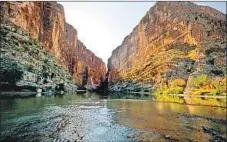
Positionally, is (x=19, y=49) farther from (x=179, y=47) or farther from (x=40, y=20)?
(x=179, y=47)

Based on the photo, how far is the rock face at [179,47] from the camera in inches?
4220

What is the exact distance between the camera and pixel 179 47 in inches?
5522

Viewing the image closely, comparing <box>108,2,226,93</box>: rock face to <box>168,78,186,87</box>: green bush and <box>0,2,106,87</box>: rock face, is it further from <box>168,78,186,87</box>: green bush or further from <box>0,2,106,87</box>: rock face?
<box>0,2,106,87</box>: rock face

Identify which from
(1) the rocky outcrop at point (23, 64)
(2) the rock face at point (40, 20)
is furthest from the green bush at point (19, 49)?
(2) the rock face at point (40, 20)

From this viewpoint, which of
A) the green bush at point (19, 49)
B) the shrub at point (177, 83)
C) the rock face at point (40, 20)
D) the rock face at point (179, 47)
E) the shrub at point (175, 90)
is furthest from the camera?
the shrub at point (177, 83)

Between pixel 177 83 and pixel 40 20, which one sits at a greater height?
pixel 40 20

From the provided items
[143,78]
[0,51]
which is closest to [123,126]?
[0,51]

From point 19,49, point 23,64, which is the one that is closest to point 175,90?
point 23,64

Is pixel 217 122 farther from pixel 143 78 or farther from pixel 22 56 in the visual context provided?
pixel 143 78

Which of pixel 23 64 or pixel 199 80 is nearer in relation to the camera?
pixel 23 64

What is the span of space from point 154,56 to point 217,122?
122 meters

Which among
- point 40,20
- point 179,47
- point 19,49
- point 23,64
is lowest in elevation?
point 23,64

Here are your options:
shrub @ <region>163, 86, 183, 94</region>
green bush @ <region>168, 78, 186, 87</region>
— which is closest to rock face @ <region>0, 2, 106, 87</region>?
shrub @ <region>163, 86, 183, 94</region>

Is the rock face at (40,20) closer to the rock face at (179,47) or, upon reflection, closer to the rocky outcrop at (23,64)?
the rocky outcrop at (23,64)
